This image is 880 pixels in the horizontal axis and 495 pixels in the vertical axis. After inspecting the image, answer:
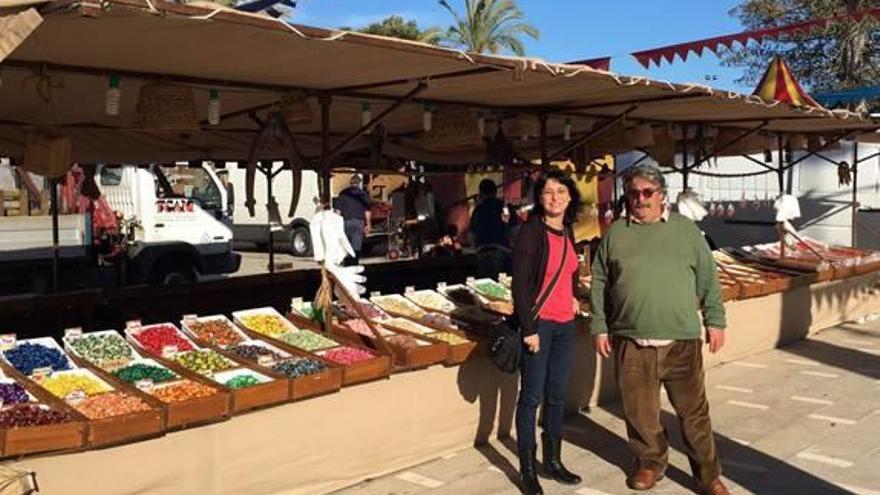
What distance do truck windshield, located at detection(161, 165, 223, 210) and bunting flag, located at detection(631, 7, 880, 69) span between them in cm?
678

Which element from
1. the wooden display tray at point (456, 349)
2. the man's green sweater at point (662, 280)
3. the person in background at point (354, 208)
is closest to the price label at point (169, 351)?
the wooden display tray at point (456, 349)

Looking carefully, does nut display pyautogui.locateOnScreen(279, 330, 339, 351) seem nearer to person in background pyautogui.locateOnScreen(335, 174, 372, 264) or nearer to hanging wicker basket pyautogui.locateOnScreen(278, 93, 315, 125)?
hanging wicker basket pyautogui.locateOnScreen(278, 93, 315, 125)

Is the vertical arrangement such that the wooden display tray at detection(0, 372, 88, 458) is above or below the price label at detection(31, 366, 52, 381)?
below

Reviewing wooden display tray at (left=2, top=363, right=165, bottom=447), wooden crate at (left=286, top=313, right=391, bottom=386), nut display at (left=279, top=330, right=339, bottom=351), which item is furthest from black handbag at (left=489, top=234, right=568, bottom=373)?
wooden display tray at (left=2, top=363, right=165, bottom=447)

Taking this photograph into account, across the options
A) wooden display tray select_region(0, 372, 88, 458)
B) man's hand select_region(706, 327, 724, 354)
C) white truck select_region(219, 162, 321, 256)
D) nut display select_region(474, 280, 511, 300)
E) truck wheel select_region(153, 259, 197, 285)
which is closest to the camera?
wooden display tray select_region(0, 372, 88, 458)

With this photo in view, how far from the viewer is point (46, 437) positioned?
129 inches

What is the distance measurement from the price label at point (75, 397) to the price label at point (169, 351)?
70cm

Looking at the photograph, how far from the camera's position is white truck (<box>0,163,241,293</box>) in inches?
415

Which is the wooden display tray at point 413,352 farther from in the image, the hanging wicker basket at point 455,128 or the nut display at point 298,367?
the hanging wicker basket at point 455,128

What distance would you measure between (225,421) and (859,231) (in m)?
12.9

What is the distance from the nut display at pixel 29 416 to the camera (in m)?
3.27

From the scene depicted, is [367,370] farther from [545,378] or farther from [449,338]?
[545,378]

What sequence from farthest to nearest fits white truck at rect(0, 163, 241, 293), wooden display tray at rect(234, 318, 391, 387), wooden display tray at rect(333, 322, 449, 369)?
white truck at rect(0, 163, 241, 293), wooden display tray at rect(333, 322, 449, 369), wooden display tray at rect(234, 318, 391, 387)

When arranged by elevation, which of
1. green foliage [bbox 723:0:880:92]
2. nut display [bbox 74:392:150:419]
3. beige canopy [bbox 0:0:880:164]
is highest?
green foliage [bbox 723:0:880:92]
